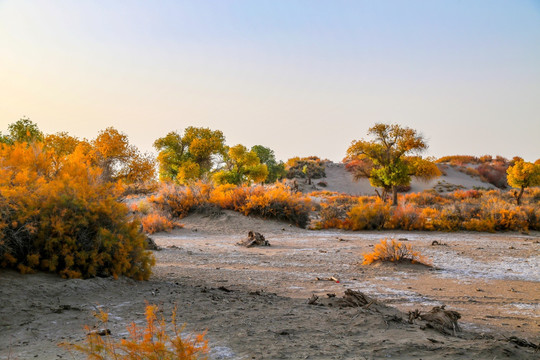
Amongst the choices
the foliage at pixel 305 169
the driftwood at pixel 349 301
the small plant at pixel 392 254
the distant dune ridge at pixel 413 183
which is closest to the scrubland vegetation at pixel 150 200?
the driftwood at pixel 349 301

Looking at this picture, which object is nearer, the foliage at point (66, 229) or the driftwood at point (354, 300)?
the driftwood at point (354, 300)

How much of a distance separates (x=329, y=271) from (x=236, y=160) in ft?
97.1

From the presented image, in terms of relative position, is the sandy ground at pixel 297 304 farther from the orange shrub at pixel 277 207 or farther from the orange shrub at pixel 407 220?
the orange shrub at pixel 277 207

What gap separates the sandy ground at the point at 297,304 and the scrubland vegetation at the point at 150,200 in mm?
495

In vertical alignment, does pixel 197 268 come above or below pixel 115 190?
below

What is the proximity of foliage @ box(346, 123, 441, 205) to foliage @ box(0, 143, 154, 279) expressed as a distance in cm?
2598

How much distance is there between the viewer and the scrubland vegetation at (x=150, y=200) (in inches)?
246

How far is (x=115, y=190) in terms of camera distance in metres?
7.24

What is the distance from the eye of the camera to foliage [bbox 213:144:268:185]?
36062mm

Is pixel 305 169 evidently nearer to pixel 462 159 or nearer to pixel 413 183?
pixel 413 183

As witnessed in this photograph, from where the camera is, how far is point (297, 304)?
5.63 meters

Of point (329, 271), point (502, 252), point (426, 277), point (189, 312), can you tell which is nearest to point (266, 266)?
point (329, 271)

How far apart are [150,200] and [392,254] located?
14.4m

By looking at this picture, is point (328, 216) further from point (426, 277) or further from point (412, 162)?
point (412, 162)
